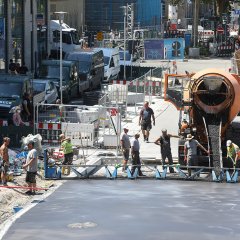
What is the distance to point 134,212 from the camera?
16328mm

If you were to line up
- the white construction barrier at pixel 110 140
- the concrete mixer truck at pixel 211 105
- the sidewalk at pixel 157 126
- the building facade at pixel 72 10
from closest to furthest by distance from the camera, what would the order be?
the concrete mixer truck at pixel 211 105 < the sidewalk at pixel 157 126 < the white construction barrier at pixel 110 140 < the building facade at pixel 72 10

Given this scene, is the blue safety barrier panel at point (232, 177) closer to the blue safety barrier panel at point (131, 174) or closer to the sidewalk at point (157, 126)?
the blue safety barrier panel at point (131, 174)

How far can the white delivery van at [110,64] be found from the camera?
4567 centimetres

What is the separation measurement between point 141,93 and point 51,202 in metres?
19.2

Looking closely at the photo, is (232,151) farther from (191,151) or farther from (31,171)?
(31,171)

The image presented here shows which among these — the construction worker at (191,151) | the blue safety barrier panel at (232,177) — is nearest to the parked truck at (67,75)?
the construction worker at (191,151)

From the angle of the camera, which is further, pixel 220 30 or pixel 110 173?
pixel 220 30

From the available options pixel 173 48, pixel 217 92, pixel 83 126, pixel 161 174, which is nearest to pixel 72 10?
pixel 173 48

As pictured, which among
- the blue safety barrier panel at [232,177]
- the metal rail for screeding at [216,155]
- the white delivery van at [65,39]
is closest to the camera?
the blue safety barrier panel at [232,177]

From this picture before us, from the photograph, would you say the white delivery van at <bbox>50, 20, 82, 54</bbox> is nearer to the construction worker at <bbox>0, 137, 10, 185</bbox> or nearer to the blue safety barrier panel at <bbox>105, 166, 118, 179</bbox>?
the blue safety barrier panel at <bbox>105, 166, 118, 179</bbox>

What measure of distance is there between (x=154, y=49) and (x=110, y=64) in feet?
8.72

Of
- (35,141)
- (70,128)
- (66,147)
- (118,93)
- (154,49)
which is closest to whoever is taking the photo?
(66,147)

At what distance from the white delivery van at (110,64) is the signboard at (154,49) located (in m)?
2.07

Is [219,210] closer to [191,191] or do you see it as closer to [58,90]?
[191,191]
